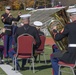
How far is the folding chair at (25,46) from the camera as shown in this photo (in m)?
10.6

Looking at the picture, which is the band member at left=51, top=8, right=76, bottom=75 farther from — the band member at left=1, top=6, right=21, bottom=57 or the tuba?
the band member at left=1, top=6, right=21, bottom=57

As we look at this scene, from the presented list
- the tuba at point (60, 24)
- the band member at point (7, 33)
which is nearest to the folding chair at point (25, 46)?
the tuba at point (60, 24)

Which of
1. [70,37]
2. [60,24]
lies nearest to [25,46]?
[60,24]

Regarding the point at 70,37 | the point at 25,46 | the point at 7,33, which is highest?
the point at 70,37

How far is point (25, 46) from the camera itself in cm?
1065

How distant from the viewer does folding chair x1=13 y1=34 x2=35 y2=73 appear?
10555 millimetres

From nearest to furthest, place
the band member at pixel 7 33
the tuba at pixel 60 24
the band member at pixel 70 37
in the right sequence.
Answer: the band member at pixel 70 37 < the tuba at pixel 60 24 < the band member at pixel 7 33

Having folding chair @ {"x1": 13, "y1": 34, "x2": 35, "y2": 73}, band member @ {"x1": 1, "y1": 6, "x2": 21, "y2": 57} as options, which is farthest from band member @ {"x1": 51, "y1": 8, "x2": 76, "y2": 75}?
band member @ {"x1": 1, "y1": 6, "x2": 21, "y2": 57}

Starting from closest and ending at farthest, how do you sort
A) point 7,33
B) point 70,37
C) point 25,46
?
point 70,37
point 25,46
point 7,33

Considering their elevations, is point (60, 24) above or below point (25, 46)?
above

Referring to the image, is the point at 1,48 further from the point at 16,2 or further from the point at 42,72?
the point at 16,2

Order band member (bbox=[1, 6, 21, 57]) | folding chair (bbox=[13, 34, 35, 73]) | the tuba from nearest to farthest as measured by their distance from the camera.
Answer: the tuba, folding chair (bbox=[13, 34, 35, 73]), band member (bbox=[1, 6, 21, 57])

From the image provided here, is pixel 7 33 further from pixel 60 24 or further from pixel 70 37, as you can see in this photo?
pixel 70 37

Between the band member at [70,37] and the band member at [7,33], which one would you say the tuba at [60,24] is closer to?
the band member at [70,37]
